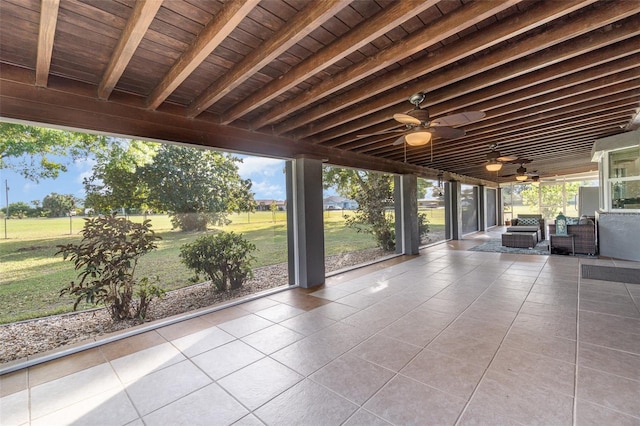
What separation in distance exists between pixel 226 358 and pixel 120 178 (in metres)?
2.43

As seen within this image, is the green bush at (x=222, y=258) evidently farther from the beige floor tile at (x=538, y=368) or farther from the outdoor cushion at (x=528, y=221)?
the outdoor cushion at (x=528, y=221)

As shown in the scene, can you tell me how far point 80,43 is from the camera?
2125 mm

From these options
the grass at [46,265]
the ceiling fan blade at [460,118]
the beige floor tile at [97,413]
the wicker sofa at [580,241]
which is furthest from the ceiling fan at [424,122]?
the wicker sofa at [580,241]

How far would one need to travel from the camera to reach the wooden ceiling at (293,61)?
1856 mm

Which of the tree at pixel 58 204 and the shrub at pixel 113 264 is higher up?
the tree at pixel 58 204

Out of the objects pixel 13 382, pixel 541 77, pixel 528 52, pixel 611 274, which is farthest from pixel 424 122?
pixel 611 274

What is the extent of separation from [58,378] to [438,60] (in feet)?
13.6

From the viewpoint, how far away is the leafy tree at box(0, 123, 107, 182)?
269 centimetres

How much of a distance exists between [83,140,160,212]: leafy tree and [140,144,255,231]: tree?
89 millimetres

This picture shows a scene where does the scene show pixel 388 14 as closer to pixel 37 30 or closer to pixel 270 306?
pixel 37 30

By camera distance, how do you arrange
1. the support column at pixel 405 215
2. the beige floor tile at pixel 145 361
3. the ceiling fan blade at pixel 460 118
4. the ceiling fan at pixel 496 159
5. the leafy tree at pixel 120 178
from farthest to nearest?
the support column at pixel 405 215 → the ceiling fan at pixel 496 159 → the leafy tree at pixel 120 178 → the ceiling fan blade at pixel 460 118 → the beige floor tile at pixel 145 361

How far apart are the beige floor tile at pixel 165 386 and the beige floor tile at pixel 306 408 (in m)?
0.63

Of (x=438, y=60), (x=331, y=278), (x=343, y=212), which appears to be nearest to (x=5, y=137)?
(x=438, y=60)

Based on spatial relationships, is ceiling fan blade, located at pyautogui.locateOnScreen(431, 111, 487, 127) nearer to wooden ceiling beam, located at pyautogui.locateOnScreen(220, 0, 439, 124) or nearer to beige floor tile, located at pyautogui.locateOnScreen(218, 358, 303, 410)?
wooden ceiling beam, located at pyautogui.locateOnScreen(220, 0, 439, 124)
